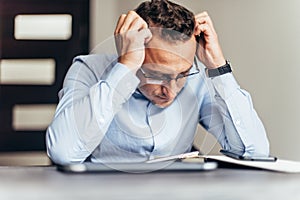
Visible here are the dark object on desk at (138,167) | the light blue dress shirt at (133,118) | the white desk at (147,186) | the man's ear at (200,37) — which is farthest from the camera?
the man's ear at (200,37)

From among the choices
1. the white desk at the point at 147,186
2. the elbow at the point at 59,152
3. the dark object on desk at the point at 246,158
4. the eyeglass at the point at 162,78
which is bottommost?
the dark object on desk at the point at 246,158

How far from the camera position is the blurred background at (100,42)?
3.51 ft

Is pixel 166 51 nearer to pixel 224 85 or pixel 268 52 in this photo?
pixel 224 85

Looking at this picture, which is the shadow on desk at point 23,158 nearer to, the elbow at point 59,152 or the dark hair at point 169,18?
the elbow at point 59,152

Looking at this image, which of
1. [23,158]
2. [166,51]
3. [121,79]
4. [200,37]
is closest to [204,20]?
[200,37]

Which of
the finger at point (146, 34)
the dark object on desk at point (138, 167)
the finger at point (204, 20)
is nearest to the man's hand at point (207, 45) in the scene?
the finger at point (204, 20)

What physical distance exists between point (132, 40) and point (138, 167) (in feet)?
0.80

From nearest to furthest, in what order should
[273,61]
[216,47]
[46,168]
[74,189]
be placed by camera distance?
1. [74,189]
2. [46,168]
3. [216,47]
4. [273,61]

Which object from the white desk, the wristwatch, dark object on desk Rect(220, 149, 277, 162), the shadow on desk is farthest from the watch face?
the shadow on desk

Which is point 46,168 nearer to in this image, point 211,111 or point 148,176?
point 148,176

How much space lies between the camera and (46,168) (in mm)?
826

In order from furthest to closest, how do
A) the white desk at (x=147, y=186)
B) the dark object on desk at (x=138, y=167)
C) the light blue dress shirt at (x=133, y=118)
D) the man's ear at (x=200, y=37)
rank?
the man's ear at (x=200, y=37), the light blue dress shirt at (x=133, y=118), the dark object on desk at (x=138, y=167), the white desk at (x=147, y=186)

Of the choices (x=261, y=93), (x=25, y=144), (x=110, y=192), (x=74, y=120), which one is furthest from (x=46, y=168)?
(x=261, y=93)

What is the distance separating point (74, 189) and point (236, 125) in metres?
0.45
